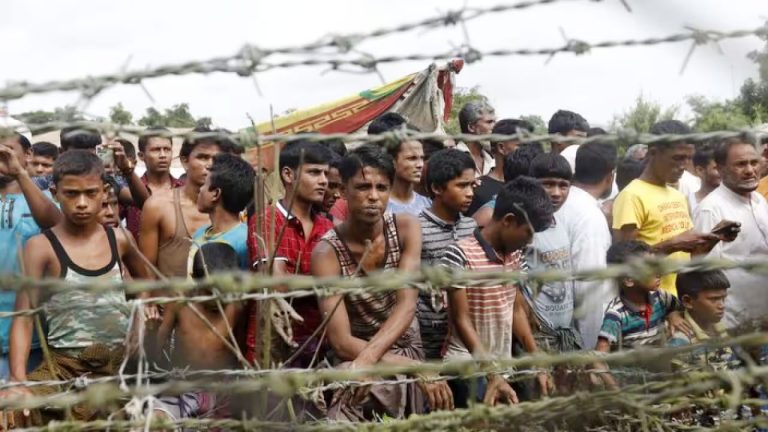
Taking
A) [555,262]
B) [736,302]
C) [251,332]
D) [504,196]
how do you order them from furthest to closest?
[555,262] < [504,196] < [251,332] < [736,302]

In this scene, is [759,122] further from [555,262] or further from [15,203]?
[15,203]

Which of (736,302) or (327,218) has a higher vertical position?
(327,218)

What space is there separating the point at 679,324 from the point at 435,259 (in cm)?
108

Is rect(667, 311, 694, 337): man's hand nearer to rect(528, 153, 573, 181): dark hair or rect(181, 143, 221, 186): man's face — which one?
rect(528, 153, 573, 181): dark hair

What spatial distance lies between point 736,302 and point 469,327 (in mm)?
995

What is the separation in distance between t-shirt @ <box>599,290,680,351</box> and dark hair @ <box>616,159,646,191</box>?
6.12ft

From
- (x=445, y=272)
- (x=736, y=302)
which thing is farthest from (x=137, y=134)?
(x=736, y=302)

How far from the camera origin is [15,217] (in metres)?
4.22

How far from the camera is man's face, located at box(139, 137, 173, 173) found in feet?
17.2

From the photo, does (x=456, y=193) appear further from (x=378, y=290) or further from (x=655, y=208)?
(x=378, y=290)

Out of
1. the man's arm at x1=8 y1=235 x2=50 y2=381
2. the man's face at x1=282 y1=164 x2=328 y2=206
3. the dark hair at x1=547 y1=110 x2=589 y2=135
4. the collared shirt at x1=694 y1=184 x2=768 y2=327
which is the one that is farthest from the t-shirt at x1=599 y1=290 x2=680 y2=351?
the man's arm at x1=8 y1=235 x2=50 y2=381

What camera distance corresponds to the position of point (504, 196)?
3.72 metres

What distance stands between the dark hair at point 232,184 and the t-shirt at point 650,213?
1.92 meters

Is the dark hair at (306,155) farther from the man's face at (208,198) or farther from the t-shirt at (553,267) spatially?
the t-shirt at (553,267)
